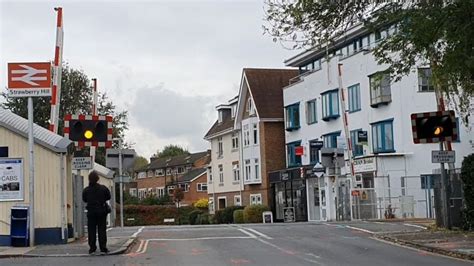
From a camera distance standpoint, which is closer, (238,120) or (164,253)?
(164,253)

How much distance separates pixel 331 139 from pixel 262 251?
113ft

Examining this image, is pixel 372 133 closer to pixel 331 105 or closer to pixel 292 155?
pixel 331 105

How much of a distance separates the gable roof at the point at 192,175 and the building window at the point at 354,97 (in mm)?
49923

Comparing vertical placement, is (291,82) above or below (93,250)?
above

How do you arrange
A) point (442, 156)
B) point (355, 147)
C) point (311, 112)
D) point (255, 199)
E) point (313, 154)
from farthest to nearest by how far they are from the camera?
point (255, 199)
point (311, 112)
point (313, 154)
point (355, 147)
point (442, 156)

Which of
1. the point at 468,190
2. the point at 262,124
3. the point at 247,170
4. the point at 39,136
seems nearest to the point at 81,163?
the point at 39,136

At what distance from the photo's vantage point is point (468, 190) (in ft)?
68.7

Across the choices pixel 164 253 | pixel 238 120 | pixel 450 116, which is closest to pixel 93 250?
pixel 164 253

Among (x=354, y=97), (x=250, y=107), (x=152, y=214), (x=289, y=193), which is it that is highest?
(x=250, y=107)

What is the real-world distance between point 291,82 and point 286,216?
1028 cm

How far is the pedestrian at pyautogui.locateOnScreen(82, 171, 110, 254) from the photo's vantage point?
16.0 meters

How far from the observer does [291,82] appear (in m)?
58.2

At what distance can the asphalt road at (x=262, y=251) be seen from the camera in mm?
14609

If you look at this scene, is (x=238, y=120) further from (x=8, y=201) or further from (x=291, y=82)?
(x=8, y=201)
